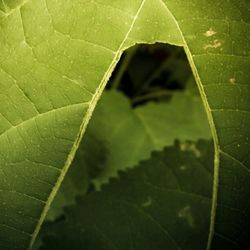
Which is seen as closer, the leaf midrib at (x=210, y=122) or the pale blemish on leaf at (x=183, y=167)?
the leaf midrib at (x=210, y=122)

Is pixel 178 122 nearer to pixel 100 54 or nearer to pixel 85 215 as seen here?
pixel 85 215

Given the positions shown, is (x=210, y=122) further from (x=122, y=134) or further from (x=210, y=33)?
(x=122, y=134)

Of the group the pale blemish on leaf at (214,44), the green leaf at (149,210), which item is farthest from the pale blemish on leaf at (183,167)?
the pale blemish on leaf at (214,44)

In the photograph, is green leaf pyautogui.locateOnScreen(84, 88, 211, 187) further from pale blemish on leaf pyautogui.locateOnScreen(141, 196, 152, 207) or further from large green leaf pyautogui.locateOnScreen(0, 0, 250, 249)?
large green leaf pyautogui.locateOnScreen(0, 0, 250, 249)

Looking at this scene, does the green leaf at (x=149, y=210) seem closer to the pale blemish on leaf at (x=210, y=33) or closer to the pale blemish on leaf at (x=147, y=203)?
the pale blemish on leaf at (x=147, y=203)

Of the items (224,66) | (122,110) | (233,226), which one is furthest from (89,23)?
(122,110)

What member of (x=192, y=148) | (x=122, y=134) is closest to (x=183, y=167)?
(x=192, y=148)
